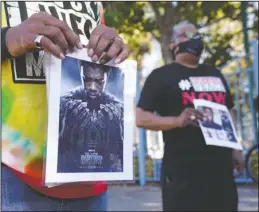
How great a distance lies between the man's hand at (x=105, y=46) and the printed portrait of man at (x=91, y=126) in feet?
0.10

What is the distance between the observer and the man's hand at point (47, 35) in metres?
1.08

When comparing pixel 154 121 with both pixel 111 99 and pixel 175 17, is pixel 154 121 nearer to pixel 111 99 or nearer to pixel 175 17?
pixel 111 99

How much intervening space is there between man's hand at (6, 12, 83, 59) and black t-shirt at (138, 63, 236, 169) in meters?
1.43

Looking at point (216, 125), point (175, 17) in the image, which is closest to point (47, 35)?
point (216, 125)

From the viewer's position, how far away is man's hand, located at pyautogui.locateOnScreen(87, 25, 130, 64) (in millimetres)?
1189

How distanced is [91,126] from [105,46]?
212mm

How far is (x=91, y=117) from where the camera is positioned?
119cm

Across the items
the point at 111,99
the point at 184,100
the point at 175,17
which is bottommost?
the point at 111,99

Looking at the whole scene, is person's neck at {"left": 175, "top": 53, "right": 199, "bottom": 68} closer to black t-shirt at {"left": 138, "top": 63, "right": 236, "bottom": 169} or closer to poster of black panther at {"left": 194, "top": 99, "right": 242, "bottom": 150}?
black t-shirt at {"left": 138, "top": 63, "right": 236, "bottom": 169}

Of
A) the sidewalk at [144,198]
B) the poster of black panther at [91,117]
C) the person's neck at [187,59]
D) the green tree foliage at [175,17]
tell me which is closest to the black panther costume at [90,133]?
the poster of black panther at [91,117]

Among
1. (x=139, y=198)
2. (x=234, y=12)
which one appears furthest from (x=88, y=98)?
(x=234, y=12)

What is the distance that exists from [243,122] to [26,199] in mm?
6622

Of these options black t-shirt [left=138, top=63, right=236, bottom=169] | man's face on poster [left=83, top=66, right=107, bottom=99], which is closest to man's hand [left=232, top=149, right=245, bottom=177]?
black t-shirt [left=138, top=63, right=236, bottom=169]

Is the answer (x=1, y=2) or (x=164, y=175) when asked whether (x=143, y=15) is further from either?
(x=1, y=2)
